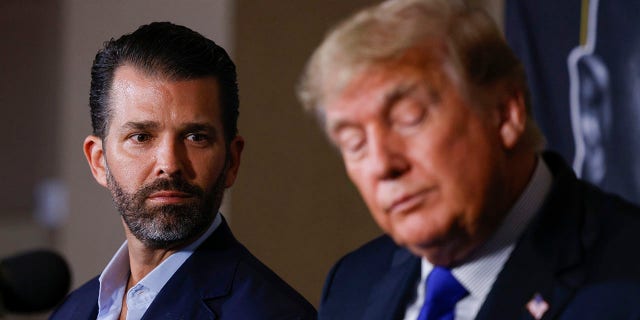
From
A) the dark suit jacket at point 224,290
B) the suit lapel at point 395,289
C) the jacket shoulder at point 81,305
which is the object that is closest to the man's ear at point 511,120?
the suit lapel at point 395,289

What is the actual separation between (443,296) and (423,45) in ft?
1.21

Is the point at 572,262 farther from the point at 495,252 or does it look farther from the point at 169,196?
the point at 169,196

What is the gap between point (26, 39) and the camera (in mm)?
6531

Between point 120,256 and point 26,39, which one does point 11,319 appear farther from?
point 120,256

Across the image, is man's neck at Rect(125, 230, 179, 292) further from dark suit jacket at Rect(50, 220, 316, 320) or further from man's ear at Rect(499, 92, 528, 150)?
man's ear at Rect(499, 92, 528, 150)

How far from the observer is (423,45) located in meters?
1.32

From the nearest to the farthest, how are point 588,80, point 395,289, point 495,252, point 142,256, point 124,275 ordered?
point 495,252 → point 395,289 → point 142,256 → point 124,275 → point 588,80

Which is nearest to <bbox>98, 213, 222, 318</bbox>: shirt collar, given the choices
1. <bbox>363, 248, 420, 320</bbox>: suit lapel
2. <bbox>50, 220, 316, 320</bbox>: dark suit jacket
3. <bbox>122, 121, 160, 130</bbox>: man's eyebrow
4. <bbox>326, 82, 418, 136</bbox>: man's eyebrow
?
<bbox>50, 220, 316, 320</bbox>: dark suit jacket

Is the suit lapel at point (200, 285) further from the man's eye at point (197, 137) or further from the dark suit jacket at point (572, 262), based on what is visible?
the dark suit jacket at point (572, 262)

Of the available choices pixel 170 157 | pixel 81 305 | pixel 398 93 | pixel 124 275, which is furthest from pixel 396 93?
pixel 81 305

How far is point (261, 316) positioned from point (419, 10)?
2.42 feet

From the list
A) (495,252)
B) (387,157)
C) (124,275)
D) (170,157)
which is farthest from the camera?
(124,275)

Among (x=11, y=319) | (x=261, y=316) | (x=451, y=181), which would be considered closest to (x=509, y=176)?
(x=451, y=181)

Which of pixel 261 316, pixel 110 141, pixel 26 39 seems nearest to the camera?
pixel 261 316
